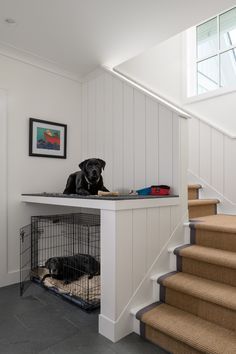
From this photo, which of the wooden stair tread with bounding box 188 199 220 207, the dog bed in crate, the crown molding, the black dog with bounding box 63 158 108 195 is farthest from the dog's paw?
the crown molding

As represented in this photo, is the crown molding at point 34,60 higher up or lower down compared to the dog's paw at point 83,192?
higher up

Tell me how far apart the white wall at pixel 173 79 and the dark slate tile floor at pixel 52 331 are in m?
2.37

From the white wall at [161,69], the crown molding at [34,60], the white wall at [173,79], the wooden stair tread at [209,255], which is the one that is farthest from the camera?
the white wall at [161,69]

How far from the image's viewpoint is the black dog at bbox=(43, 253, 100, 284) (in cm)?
247

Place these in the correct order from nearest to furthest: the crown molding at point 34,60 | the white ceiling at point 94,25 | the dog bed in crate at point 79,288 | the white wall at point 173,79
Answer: the white ceiling at point 94,25 < the dog bed in crate at point 79,288 < the crown molding at point 34,60 < the white wall at point 173,79

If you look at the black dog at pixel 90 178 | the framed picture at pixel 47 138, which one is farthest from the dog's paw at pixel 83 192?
the framed picture at pixel 47 138

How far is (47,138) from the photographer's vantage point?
2924 millimetres

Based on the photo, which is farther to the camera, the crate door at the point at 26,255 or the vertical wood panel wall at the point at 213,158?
the vertical wood panel wall at the point at 213,158

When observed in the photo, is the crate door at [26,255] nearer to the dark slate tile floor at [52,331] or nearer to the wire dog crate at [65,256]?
the wire dog crate at [65,256]

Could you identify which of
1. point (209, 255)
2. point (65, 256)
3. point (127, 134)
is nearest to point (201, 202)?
point (209, 255)

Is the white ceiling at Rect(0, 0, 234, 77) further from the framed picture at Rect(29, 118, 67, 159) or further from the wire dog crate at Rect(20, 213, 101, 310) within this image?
the wire dog crate at Rect(20, 213, 101, 310)

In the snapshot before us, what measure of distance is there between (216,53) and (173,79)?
0.62 meters

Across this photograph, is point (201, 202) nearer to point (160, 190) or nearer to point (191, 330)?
point (160, 190)

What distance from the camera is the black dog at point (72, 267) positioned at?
97.2 inches
